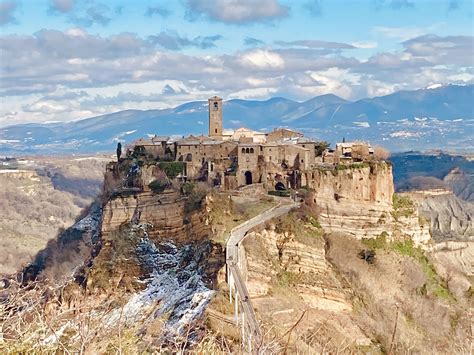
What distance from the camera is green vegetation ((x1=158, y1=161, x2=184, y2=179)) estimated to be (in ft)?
145

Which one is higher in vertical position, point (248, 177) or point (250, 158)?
point (250, 158)

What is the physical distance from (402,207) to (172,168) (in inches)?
519

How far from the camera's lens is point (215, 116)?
5203 centimetres

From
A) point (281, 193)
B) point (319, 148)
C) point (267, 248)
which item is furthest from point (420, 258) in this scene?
point (267, 248)

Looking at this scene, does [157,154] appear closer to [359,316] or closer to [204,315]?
[359,316]

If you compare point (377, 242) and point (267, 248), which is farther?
point (377, 242)

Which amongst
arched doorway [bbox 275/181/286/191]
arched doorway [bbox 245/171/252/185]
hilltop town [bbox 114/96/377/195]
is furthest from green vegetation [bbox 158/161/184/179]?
Answer: arched doorway [bbox 275/181/286/191]

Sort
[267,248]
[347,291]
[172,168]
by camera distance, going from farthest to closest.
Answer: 1. [172,168]
2. [347,291]
3. [267,248]

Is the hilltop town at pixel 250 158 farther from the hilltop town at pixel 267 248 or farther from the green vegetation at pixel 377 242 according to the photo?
the green vegetation at pixel 377 242

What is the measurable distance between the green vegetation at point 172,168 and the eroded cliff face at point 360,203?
22.5 ft

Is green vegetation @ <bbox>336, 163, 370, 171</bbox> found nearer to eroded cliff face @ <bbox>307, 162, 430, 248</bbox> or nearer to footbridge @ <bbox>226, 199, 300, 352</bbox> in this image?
eroded cliff face @ <bbox>307, 162, 430, 248</bbox>

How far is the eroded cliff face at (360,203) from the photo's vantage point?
42.9 metres

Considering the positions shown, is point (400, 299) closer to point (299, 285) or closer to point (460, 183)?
point (299, 285)

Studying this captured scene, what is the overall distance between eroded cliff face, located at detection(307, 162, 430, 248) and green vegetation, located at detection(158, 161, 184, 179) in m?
6.86
